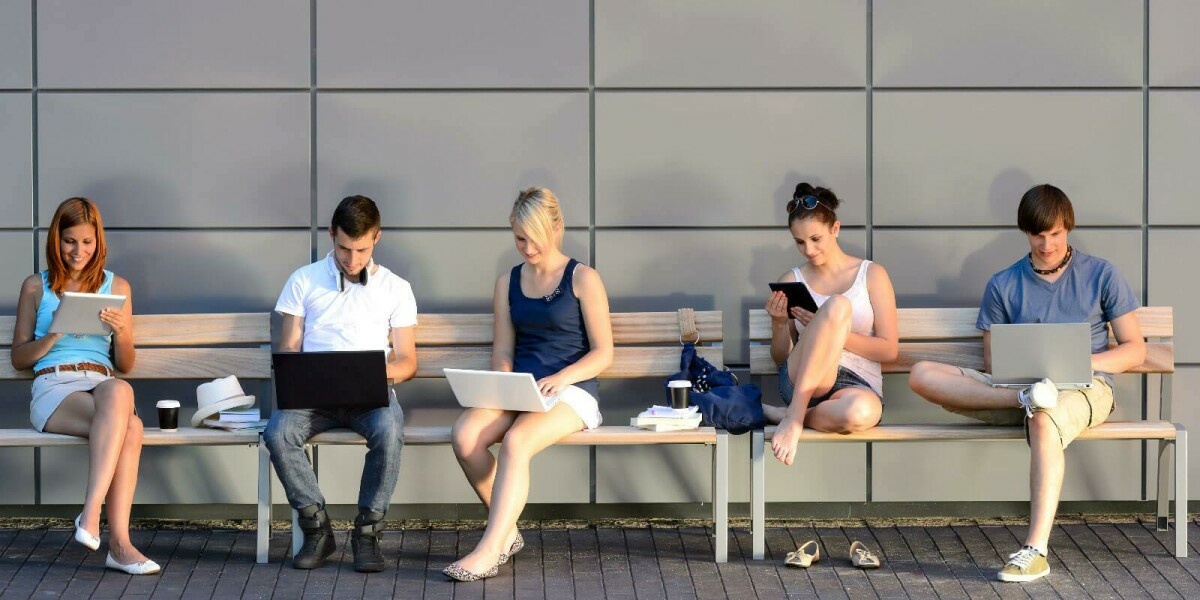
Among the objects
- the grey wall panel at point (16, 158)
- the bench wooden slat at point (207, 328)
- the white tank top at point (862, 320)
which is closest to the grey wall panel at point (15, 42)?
the grey wall panel at point (16, 158)

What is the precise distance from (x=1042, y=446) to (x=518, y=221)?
2254mm

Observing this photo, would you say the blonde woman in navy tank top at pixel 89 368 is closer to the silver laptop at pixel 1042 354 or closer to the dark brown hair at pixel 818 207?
the dark brown hair at pixel 818 207

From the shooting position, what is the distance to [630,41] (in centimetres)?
636

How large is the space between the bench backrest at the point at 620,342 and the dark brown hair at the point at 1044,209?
4.58 ft

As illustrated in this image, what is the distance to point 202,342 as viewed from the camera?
6230mm

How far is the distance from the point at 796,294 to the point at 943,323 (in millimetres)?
843

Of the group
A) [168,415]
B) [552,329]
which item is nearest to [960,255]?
[552,329]

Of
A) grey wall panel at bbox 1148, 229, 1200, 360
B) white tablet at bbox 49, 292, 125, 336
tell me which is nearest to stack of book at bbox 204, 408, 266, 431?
white tablet at bbox 49, 292, 125, 336

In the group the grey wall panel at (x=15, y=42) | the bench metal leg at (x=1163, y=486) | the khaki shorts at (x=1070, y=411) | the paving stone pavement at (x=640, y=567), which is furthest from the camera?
the grey wall panel at (x=15, y=42)

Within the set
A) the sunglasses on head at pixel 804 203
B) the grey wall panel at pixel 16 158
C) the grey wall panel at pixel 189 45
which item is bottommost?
the sunglasses on head at pixel 804 203

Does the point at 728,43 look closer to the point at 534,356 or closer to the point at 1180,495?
the point at 534,356

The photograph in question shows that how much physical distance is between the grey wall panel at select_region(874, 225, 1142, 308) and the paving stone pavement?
3.55 feet

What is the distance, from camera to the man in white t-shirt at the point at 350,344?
5.47 meters

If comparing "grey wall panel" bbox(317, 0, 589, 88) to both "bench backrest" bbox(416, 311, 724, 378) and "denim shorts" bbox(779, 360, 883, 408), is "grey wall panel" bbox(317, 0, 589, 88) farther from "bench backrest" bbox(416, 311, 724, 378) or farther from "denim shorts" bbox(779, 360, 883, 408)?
"denim shorts" bbox(779, 360, 883, 408)
